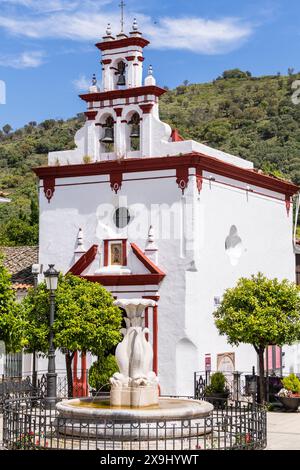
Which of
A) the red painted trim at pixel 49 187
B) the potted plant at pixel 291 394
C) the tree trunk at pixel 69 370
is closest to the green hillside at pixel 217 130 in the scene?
the red painted trim at pixel 49 187

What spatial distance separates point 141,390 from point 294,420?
6.55m

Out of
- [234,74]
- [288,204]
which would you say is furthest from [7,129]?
[288,204]

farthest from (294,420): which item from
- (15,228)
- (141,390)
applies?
(15,228)

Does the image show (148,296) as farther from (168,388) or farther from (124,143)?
(124,143)

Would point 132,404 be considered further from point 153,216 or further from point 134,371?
point 153,216

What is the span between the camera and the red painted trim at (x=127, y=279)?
2514 centimetres

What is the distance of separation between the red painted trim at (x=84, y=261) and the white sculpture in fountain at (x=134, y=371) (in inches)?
382

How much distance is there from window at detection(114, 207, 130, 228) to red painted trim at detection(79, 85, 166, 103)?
3690 mm

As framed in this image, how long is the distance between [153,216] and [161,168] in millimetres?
1506

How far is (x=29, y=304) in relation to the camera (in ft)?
74.3

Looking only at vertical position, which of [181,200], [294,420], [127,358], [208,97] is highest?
[208,97]

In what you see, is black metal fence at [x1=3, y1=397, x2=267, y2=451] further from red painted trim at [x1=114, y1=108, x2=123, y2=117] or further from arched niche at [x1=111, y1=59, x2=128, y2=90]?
arched niche at [x1=111, y1=59, x2=128, y2=90]

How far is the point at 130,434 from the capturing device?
1445 centimetres

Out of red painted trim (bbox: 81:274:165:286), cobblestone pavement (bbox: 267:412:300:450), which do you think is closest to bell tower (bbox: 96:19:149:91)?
red painted trim (bbox: 81:274:165:286)
